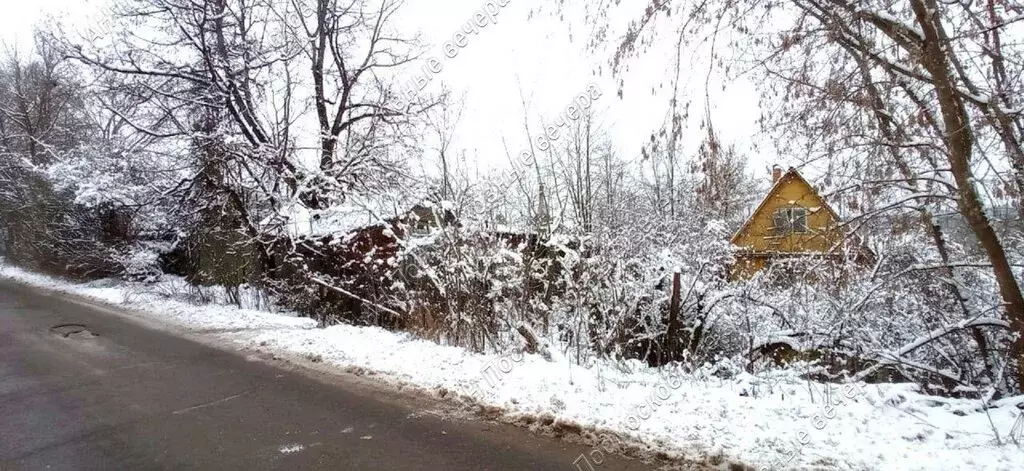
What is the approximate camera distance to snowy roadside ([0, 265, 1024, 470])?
4035 mm

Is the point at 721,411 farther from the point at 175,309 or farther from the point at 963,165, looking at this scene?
the point at 175,309

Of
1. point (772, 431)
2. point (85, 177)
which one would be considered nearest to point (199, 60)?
point (85, 177)

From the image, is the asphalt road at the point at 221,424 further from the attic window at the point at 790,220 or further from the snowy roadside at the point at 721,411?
the attic window at the point at 790,220

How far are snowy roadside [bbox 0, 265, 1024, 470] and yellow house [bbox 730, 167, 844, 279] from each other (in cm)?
189

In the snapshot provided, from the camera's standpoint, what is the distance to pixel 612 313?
7957mm

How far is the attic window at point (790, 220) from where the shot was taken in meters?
7.41

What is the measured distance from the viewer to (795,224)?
765 cm

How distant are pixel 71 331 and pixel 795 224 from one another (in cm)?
1201

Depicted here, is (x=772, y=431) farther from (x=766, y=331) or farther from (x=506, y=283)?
(x=506, y=283)

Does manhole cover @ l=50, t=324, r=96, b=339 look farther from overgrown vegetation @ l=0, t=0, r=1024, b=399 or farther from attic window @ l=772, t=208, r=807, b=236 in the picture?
attic window @ l=772, t=208, r=807, b=236

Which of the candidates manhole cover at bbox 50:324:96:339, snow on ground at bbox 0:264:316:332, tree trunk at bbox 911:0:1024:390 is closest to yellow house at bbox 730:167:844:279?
tree trunk at bbox 911:0:1024:390

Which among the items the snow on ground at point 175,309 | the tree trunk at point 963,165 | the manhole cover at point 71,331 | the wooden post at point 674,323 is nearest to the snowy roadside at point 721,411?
the wooden post at point 674,323

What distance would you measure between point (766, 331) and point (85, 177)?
68.6 ft

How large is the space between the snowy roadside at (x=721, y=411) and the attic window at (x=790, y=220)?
86.8 inches
